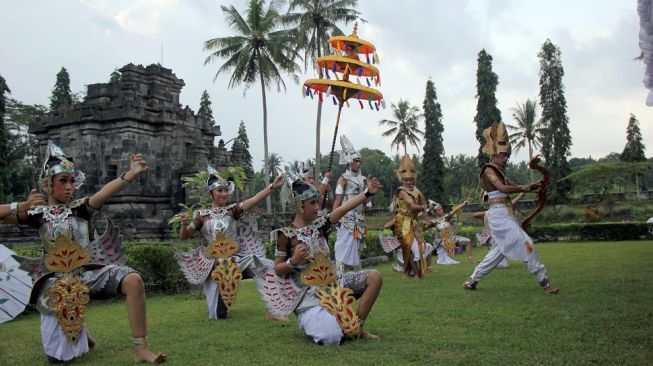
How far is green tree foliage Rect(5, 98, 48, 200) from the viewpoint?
49562 millimetres

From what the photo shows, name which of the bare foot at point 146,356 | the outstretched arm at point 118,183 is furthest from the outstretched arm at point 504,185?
the bare foot at point 146,356

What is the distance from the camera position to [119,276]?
17.2 ft

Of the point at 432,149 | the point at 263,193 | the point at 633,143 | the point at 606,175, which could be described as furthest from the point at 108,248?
the point at 633,143

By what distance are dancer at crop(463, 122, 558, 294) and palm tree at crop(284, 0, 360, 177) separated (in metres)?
23.2

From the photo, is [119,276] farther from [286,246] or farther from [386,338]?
[386,338]

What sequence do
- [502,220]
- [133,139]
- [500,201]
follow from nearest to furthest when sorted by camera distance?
[502,220]
[500,201]
[133,139]

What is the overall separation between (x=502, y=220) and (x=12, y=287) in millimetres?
6398

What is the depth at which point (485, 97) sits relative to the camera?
4944 centimetres

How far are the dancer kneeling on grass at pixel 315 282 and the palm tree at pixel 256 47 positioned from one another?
91.6 feet

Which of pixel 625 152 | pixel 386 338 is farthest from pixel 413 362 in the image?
pixel 625 152

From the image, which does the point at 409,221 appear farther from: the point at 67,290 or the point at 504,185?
the point at 67,290

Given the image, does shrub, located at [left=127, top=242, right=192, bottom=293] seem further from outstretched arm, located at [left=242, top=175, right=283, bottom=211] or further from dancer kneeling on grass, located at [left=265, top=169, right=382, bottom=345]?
dancer kneeling on grass, located at [left=265, top=169, right=382, bottom=345]

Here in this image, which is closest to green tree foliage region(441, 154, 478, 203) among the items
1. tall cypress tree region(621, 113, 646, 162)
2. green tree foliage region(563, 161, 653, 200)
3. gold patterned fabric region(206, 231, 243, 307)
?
tall cypress tree region(621, 113, 646, 162)

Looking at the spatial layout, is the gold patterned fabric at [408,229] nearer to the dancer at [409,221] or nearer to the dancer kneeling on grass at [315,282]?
the dancer at [409,221]
